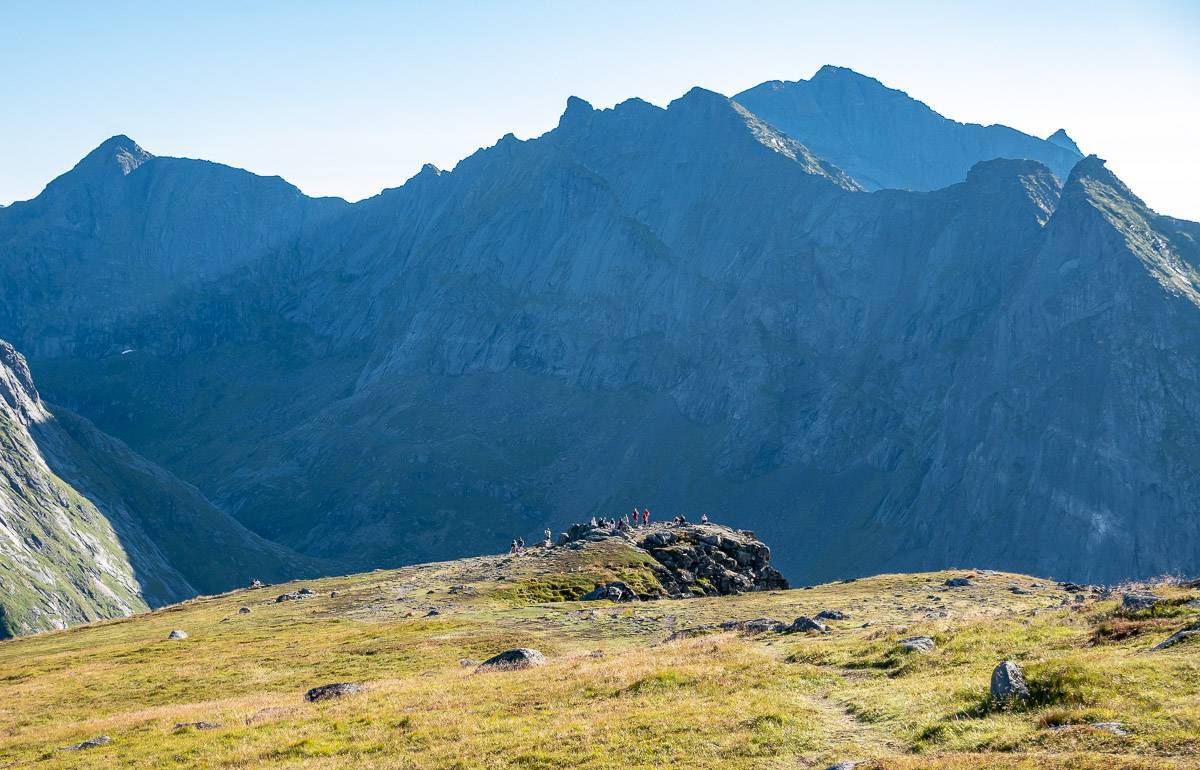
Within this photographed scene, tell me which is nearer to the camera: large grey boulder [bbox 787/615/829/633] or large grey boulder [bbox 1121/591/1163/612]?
large grey boulder [bbox 1121/591/1163/612]

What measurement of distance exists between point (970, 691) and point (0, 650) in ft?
293

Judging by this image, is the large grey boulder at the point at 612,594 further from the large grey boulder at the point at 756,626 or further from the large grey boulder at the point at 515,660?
the large grey boulder at the point at 515,660

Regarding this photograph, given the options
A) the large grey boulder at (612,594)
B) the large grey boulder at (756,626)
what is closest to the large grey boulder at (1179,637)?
the large grey boulder at (756,626)

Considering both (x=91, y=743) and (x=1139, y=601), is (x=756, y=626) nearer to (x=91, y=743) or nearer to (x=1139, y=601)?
(x=1139, y=601)

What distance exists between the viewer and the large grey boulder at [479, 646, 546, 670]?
158ft

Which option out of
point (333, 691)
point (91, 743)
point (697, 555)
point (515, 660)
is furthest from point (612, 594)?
point (91, 743)

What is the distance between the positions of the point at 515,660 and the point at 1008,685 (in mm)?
26342

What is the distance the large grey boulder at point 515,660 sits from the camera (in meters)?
48.2

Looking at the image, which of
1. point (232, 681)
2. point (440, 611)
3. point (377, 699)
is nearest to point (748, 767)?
point (377, 699)

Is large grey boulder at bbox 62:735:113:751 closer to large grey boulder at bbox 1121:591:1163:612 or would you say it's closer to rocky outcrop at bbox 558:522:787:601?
large grey boulder at bbox 1121:591:1163:612

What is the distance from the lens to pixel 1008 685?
2908 centimetres

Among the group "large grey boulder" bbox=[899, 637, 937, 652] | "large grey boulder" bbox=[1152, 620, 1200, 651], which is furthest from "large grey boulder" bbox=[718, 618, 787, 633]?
"large grey boulder" bbox=[1152, 620, 1200, 651]

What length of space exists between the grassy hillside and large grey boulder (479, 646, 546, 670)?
1.04 m

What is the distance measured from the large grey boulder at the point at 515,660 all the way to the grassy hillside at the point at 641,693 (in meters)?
1.04
